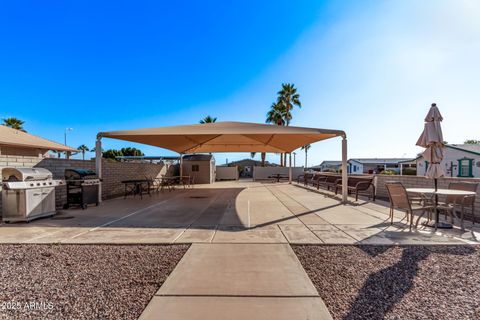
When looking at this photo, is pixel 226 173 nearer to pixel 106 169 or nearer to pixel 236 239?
pixel 106 169

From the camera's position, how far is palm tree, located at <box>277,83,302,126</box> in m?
26.9

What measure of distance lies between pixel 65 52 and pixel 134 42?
13.2ft

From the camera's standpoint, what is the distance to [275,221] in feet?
19.5

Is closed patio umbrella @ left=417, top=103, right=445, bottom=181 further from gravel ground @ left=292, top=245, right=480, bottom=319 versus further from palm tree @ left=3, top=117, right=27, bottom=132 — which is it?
palm tree @ left=3, top=117, right=27, bottom=132

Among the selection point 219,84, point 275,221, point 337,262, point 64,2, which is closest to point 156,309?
point 337,262

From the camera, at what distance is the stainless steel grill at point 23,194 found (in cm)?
572

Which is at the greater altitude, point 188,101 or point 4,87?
point 4,87

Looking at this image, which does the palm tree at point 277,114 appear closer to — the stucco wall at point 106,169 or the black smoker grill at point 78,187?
the stucco wall at point 106,169

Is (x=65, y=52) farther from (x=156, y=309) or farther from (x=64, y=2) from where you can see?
(x=156, y=309)

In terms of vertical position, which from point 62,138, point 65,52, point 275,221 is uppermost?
point 65,52

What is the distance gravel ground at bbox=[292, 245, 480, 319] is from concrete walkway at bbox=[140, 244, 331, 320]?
0.74 ft

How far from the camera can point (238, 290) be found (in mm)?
2574

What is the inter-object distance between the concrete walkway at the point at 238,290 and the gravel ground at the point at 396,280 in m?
0.23

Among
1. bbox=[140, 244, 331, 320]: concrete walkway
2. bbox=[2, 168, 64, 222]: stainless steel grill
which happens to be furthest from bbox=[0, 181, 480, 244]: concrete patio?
bbox=[140, 244, 331, 320]: concrete walkway
